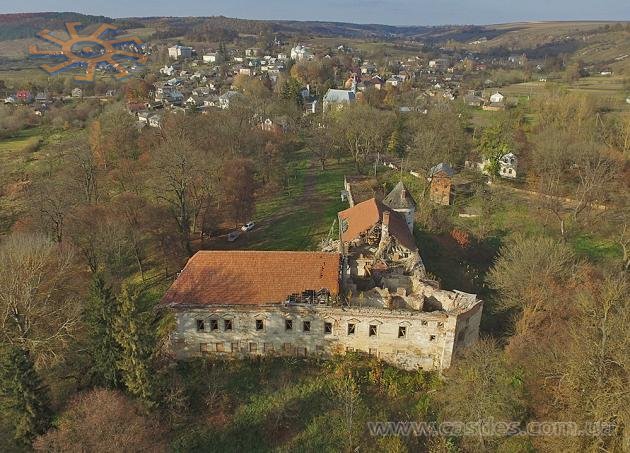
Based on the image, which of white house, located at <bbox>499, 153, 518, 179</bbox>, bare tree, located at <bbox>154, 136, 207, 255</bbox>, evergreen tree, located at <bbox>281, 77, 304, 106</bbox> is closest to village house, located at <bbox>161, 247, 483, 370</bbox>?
bare tree, located at <bbox>154, 136, 207, 255</bbox>

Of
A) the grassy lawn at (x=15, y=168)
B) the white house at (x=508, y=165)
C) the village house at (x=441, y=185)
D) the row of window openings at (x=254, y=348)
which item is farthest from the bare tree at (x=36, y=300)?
the white house at (x=508, y=165)

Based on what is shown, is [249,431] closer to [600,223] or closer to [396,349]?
[396,349]

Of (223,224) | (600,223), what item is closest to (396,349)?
(223,224)

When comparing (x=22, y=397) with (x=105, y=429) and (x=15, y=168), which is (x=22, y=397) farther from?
(x=15, y=168)

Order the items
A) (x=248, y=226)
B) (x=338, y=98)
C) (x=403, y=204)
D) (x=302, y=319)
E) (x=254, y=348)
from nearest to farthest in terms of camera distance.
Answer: (x=302, y=319) < (x=254, y=348) < (x=403, y=204) < (x=248, y=226) < (x=338, y=98)

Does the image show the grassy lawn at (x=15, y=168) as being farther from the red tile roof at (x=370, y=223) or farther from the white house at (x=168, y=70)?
the white house at (x=168, y=70)

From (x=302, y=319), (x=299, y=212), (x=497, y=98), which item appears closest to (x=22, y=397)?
(x=302, y=319)

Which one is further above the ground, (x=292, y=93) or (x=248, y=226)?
(x=292, y=93)
